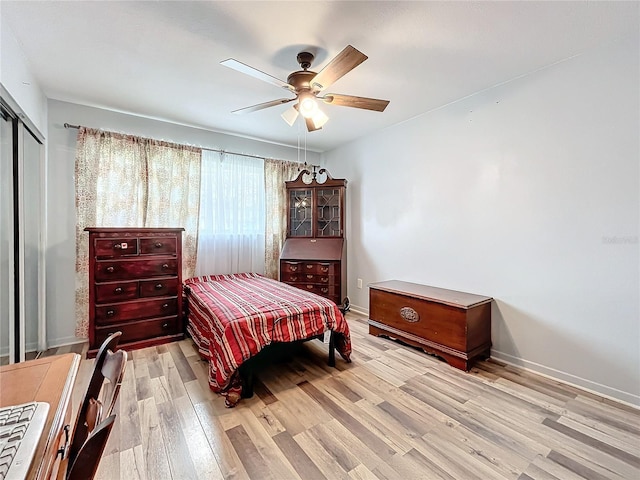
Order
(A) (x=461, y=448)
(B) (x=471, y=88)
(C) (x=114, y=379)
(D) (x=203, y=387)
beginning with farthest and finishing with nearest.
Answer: (B) (x=471, y=88) → (D) (x=203, y=387) → (A) (x=461, y=448) → (C) (x=114, y=379)

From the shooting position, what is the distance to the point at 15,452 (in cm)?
66

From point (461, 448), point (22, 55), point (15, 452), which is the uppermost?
point (22, 55)

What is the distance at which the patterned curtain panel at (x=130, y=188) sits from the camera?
10.0 ft

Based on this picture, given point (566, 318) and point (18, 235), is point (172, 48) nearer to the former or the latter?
point (18, 235)

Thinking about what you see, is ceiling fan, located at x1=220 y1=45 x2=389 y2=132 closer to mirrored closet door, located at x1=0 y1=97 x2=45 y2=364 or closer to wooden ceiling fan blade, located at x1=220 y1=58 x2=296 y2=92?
wooden ceiling fan blade, located at x1=220 y1=58 x2=296 y2=92

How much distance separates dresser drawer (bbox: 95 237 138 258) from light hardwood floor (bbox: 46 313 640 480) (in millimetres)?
1028

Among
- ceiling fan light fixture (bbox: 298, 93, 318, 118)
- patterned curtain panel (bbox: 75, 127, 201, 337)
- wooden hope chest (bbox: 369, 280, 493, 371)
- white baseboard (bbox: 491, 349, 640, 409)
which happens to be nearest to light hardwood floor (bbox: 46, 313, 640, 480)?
white baseboard (bbox: 491, 349, 640, 409)

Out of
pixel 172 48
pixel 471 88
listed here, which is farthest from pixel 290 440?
pixel 471 88

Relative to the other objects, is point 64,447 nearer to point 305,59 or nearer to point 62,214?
point 305,59

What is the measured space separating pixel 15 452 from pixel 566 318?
3133 mm

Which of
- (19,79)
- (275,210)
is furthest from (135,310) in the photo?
(275,210)

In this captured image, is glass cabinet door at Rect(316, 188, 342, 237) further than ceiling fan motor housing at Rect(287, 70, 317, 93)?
Yes

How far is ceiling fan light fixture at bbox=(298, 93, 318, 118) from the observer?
7.22 ft

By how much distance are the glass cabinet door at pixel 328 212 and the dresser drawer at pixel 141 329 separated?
2.24 metres
